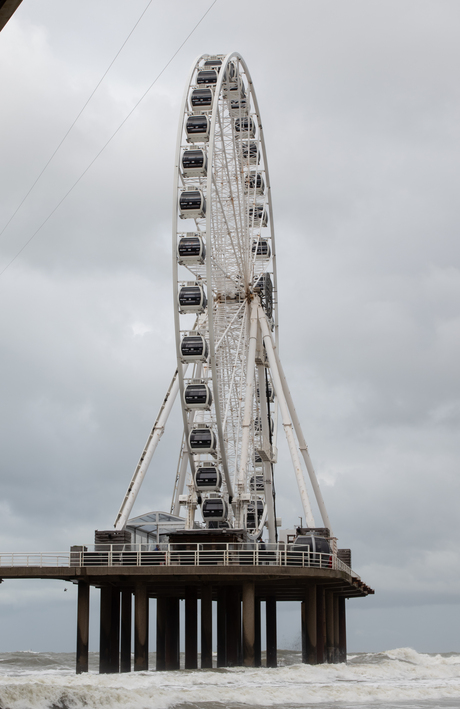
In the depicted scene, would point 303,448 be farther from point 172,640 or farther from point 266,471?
point 172,640

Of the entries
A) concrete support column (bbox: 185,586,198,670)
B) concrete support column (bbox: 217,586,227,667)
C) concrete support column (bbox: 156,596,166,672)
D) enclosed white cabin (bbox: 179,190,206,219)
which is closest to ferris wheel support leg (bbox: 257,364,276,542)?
concrete support column (bbox: 217,586,227,667)

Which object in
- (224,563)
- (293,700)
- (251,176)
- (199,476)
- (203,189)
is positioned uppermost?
(251,176)

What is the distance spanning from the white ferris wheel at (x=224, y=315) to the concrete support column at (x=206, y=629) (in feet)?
25.2

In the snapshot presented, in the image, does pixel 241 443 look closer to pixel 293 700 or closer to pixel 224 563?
pixel 224 563

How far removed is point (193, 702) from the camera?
28.0m

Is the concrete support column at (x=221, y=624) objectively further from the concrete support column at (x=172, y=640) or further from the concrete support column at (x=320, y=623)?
the concrete support column at (x=320, y=623)

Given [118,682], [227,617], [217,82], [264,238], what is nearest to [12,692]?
[118,682]

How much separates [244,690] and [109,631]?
13.1 m

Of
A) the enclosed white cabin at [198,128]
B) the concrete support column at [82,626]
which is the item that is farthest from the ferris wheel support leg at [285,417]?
the concrete support column at [82,626]

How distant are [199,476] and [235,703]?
21.4m

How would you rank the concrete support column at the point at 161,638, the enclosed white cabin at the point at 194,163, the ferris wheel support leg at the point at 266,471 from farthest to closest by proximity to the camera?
the ferris wheel support leg at the point at 266,471 → the enclosed white cabin at the point at 194,163 → the concrete support column at the point at 161,638

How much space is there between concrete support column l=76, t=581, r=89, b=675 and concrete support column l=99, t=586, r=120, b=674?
1227 millimetres

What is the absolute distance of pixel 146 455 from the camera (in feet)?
171

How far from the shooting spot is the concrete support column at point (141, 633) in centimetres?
3862
